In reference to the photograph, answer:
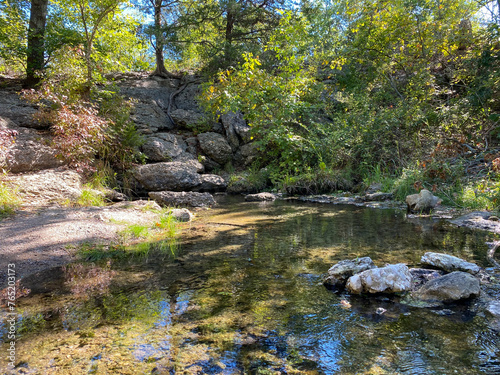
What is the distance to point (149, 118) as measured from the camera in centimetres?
1309

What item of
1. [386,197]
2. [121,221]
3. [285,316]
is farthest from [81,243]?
[386,197]

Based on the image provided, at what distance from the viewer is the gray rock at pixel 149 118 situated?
493 inches

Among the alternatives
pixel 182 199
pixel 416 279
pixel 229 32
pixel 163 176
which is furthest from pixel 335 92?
Answer: pixel 416 279

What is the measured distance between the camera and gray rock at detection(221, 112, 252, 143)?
533 inches

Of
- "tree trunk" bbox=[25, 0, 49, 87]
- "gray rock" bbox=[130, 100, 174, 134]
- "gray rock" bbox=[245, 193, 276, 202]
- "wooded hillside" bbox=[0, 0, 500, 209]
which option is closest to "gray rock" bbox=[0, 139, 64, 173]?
"wooded hillside" bbox=[0, 0, 500, 209]

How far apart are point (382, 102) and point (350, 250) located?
1016 centimetres

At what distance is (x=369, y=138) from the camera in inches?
425

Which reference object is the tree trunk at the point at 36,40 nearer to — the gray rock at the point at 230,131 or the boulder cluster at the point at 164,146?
the boulder cluster at the point at 164,146

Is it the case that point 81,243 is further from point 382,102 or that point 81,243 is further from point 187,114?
point 382,102

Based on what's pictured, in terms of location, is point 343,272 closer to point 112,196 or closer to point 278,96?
point 112,196

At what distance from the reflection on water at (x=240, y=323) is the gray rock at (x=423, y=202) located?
2948 millimetres

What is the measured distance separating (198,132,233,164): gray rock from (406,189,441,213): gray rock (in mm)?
8109

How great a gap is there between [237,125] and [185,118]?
97.6 inches

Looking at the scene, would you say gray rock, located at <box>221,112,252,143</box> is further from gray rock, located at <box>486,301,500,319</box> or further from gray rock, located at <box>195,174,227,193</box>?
gray rock, located at <box>486,301,500,319</box>
